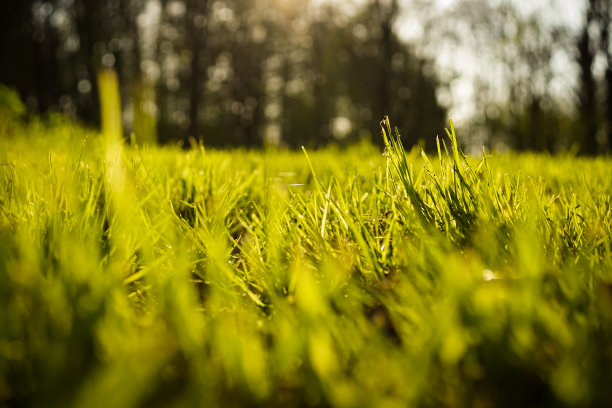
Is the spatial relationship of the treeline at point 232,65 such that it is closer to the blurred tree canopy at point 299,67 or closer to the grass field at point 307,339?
the blurred tree canopy at point 299,67

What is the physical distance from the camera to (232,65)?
2225 cm

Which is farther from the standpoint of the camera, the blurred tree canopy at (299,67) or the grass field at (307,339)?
the blurred tree canopy at (299,67)

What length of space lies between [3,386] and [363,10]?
2691 cm

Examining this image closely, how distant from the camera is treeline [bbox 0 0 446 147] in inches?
738

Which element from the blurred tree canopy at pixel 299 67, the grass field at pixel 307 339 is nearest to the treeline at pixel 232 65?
the blurred tree canopy at pixel 299 67

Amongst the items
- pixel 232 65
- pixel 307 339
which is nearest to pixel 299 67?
pixel 232 65

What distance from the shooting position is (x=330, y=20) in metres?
24.7

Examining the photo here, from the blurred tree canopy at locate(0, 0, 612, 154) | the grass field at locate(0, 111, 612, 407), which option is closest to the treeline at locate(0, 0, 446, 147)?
the blurred tree canopy at locate(0, 0, 612, 154)

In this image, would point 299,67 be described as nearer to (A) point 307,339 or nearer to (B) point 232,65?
(B) point 232,65

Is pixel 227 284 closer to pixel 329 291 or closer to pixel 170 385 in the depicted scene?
pixel 329 291

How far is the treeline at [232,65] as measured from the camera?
1873 centimetres

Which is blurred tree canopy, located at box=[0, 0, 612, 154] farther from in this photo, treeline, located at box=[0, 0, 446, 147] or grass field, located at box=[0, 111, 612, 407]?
grass field, located at box=[0, 111, 612, 407]

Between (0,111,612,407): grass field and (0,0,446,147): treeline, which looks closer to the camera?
A: (0,111,612,407): grass field

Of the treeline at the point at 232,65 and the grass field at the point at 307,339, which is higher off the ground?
the treeline at the point at 232,65
